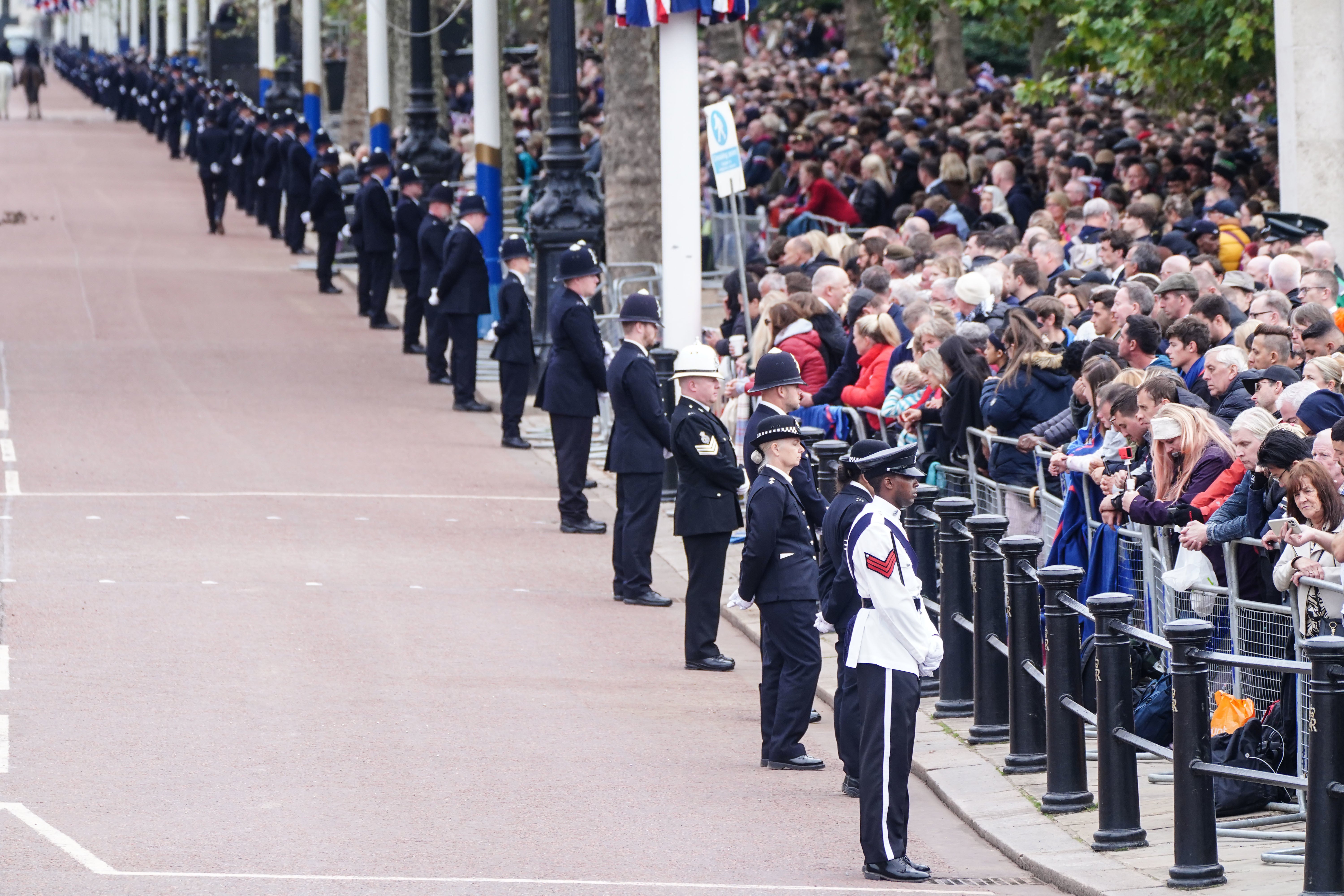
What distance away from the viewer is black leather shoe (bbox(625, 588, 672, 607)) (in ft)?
44.5

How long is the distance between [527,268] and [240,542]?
3.71m

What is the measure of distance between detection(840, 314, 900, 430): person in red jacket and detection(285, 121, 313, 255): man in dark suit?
672 inches

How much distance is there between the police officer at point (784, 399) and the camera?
10.5 meters

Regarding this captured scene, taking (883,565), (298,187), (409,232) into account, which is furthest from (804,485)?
(298,187)

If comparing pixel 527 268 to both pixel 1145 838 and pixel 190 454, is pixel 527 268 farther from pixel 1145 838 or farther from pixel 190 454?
pixel 1145 838

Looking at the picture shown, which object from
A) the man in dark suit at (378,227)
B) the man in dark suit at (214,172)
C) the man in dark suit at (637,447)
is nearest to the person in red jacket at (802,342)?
the man in dark suit at (637,447)

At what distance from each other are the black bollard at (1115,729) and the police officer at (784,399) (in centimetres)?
219

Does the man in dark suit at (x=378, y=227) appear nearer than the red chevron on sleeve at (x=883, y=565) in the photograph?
No

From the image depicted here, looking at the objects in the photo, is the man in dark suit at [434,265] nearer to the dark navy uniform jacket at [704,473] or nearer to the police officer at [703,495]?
the police officer at [703,495]

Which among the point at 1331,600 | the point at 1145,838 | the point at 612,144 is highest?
the point at 612,144

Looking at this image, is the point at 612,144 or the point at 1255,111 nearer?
the point at 612,144

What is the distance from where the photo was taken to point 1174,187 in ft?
70.4

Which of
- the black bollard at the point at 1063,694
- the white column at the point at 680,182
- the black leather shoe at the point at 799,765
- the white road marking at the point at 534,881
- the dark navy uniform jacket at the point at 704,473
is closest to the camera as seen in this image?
the white road marking at the point at 534,881

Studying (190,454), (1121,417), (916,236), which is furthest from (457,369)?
(1121,417)
